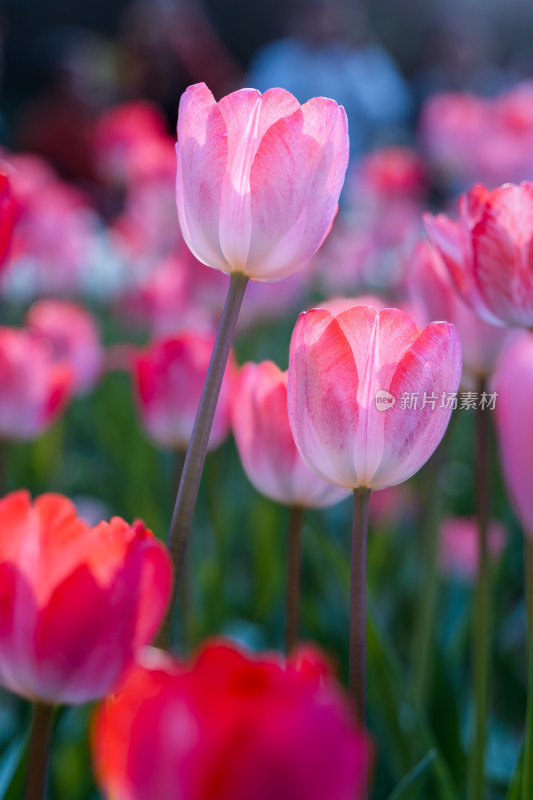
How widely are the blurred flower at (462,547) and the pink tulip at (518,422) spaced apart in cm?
65

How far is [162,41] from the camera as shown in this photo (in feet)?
9.86

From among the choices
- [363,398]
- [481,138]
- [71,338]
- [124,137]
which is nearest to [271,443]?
[363,398]

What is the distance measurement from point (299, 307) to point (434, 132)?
0.52 meters

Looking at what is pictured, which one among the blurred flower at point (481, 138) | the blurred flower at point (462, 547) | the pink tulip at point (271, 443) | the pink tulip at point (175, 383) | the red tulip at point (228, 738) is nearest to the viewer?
the red tulip at point (228, 738)

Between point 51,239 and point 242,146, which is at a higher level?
point 51,239

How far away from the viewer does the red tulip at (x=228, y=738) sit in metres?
0.19

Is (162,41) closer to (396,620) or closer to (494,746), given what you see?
(396,620)

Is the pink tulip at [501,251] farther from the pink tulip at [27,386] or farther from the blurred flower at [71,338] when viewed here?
the blurred flower at [71,338]

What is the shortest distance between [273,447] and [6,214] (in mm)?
176

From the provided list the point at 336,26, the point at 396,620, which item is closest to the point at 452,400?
the point at 396,620

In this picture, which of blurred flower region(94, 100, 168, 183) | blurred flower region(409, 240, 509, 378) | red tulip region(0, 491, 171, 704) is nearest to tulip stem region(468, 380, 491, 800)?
blurred flower region(409, 240, 509, 378)

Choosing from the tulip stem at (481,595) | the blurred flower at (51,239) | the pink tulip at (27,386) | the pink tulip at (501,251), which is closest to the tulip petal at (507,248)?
the pink tulip at (501,251)

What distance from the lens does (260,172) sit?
0.34m

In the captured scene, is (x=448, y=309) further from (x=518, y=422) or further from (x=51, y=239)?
(x=51, y=239)
